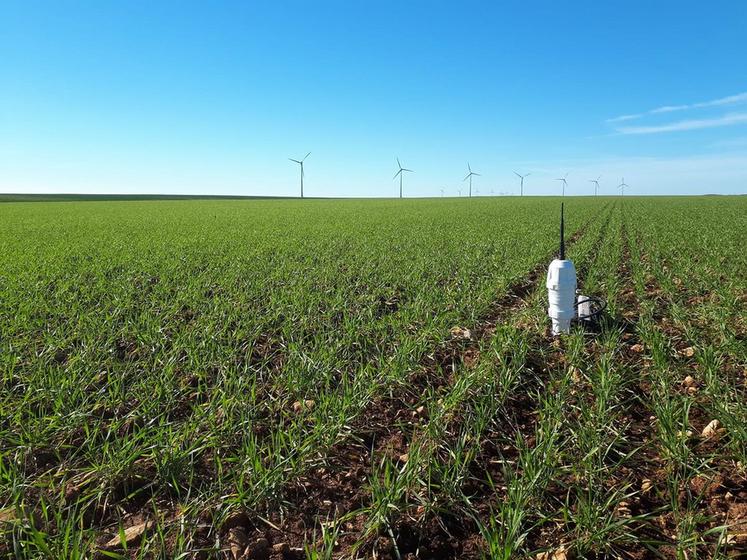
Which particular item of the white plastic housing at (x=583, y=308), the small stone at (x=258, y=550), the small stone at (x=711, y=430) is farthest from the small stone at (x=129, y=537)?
the white plastic housing at (x=583, y=308)

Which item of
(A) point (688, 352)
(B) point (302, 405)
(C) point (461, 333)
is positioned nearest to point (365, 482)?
(B) point (302, 405)

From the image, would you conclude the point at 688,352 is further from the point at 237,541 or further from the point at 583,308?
the point at 237,541

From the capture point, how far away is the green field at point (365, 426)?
8.09ft

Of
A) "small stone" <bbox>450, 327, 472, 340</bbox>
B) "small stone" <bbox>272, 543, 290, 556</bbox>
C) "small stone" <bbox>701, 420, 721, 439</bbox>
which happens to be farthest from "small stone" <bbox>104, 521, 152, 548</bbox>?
"small stone" <bbox>450, 327, 472, 340</bbox>

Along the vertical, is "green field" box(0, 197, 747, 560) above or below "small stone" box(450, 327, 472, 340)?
below

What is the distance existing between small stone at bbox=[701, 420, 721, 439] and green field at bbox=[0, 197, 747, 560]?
2 cm

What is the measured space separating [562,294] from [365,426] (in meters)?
2.98

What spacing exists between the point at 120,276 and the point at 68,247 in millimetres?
6330

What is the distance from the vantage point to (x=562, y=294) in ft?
17.4

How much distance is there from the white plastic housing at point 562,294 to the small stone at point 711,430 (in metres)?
2.02

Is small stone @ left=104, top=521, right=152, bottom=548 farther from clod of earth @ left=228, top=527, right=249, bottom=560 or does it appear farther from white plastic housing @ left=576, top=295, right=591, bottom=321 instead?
white plastic housing @ left=576, top=295, right=591, bottom=321

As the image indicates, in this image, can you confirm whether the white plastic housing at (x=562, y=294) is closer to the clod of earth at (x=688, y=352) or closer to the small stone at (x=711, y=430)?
the clod of earth at (x=688, y=352)

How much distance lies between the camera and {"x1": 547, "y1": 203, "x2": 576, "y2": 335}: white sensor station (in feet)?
17.1

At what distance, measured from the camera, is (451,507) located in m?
2.68
